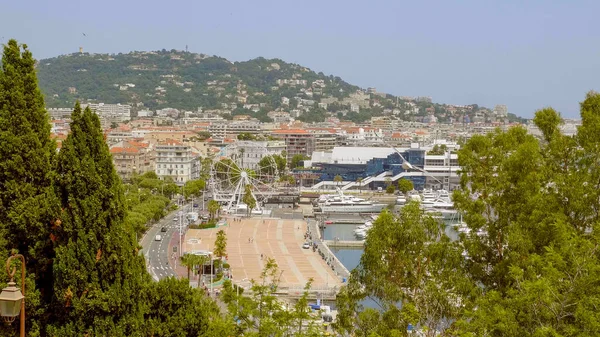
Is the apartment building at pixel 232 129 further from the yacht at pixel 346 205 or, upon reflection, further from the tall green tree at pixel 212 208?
the tall green tree at pixel 212 208

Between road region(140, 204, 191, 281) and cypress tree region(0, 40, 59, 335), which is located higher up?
cypress tree region(0, 40, 59, 335)

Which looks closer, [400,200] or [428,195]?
[400,200]

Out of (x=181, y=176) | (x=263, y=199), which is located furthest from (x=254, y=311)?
(x=181, y=176)

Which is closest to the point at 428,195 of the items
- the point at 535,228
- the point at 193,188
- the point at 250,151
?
the point at 193,188

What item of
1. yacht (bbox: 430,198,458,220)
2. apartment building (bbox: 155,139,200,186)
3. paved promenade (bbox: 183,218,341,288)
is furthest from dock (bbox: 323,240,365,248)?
apartment building (bbox: 155,139,200,186)

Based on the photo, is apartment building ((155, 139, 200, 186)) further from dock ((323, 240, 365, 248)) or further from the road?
dock ((323, 240, 365, 248))

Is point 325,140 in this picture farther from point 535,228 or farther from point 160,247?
point 535,228
